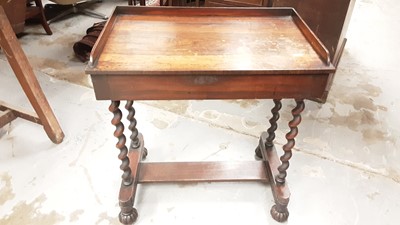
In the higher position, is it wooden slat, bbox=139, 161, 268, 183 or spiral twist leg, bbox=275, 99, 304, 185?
spiral twist leg, bbox=275, 99, 304, 185

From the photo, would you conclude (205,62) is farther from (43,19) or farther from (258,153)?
(43,19)

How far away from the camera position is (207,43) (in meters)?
1.13

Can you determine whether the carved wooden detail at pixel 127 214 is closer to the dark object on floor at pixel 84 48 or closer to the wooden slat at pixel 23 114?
the wooden slat at pixel 23 114

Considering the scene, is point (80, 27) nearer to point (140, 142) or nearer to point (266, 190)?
point (140, 142)

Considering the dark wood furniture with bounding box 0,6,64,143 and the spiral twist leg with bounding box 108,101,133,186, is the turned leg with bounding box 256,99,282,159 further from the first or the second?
the dark wood furniture with bounding box 0,6,64,143

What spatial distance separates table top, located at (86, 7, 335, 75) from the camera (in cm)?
98

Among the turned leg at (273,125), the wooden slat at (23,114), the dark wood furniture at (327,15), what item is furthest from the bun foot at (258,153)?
the wooden slat at (23,114)

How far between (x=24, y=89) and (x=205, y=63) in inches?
42.7

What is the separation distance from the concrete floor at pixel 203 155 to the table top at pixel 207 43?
0.72 metres

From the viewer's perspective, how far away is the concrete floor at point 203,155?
54.9 inches

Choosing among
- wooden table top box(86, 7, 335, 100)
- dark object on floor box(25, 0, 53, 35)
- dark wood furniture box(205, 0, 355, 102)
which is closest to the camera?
wooden table top box(86, 7, 335, 100)

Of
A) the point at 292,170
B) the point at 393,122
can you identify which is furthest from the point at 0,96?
the point at 393,122

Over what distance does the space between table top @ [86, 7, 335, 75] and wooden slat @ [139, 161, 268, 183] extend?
63 cm

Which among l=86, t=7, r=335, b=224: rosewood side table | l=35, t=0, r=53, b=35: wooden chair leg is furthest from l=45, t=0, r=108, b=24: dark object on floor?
l=86, t=7, r=335, b=224: rosewood side table
